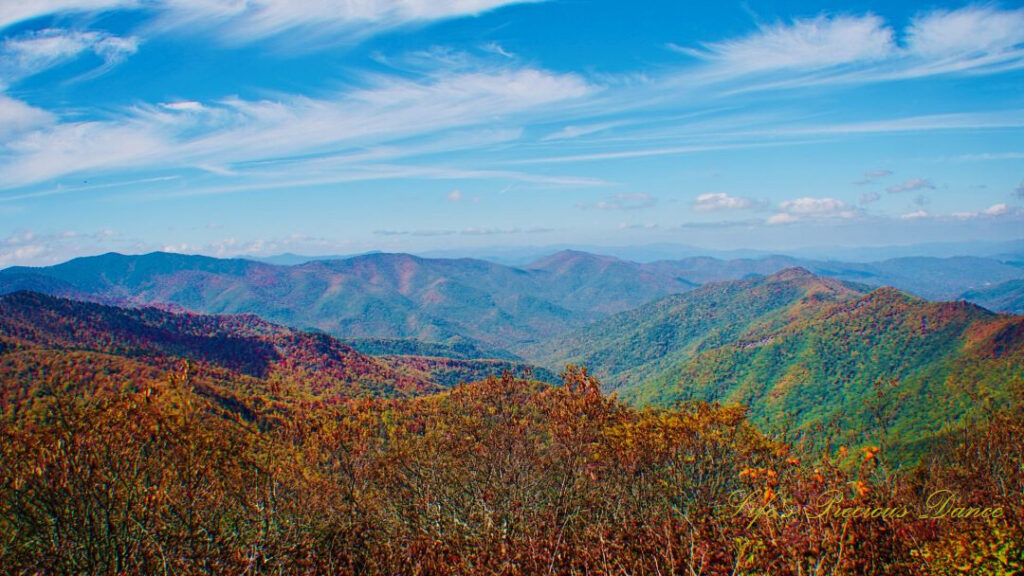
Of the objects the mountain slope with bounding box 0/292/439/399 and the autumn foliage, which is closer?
the autumn foliage

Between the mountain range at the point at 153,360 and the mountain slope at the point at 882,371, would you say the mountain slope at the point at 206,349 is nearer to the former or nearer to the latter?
the mountain range at the point at 153,360

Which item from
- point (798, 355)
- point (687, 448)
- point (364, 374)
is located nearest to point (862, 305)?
point (798, 355)

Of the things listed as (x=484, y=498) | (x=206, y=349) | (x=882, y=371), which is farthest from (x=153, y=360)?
(x=882, y=371)

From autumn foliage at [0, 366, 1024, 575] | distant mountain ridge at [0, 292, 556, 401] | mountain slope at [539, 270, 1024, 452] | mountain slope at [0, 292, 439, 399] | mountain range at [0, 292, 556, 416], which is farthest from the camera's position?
mountain slope at [0, 292, 439, 399]

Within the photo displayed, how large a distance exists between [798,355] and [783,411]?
46.1 m

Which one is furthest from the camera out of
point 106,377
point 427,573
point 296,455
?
point 106,377

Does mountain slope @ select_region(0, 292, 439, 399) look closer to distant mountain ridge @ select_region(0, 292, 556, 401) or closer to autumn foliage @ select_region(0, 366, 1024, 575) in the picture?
distant mountain ridge @ select_region(0, 292, 556, 401)

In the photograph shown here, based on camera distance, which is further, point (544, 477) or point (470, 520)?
point (544, 477)

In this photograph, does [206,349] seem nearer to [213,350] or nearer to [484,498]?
[213,350]

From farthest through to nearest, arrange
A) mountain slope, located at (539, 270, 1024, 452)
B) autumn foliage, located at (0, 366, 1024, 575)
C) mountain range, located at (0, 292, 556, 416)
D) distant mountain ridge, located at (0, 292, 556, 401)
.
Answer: distant mountain ridge, located at (0, 292, 556, 401) → mountain slope, located at (539, 270, 1024, 452) → mountain range, located at (0, 292, 556, 416) → autumn foliage, located at (0, 366, 1024, 575)

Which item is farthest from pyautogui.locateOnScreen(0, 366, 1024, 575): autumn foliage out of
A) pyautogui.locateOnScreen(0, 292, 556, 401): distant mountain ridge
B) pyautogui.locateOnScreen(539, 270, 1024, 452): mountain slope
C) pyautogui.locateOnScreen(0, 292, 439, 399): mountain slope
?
pyautogui.locateOnScreen(0, 292, 439, 399): mountain slope

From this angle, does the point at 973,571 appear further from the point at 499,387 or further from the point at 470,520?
the point at 499,387

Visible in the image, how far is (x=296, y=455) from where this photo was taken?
29.9 meters

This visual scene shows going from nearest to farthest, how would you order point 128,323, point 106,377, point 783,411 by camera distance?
1. point 106,377
2. point 783,411
3. point 128,323
